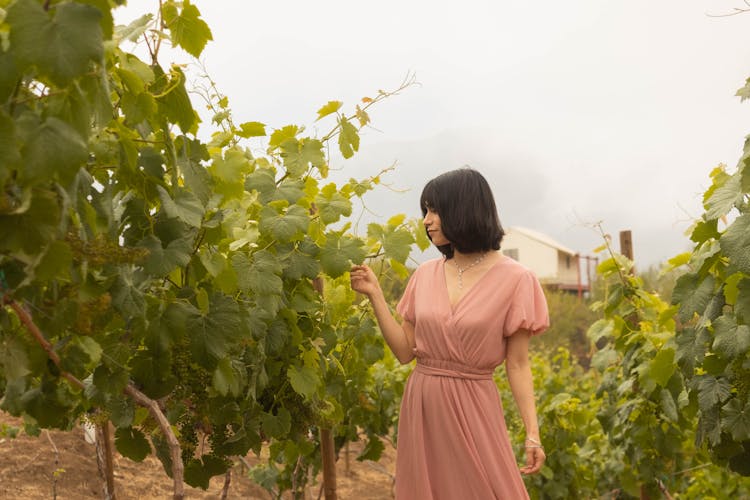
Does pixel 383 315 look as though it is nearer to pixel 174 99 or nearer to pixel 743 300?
pixel 743 300

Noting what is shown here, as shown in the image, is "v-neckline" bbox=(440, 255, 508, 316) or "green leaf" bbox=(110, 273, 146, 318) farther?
"v-neckline" bbox=(440, 255, 508, 316)

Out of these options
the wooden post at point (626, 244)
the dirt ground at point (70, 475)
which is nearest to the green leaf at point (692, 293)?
the wooden post at point (626, 244)

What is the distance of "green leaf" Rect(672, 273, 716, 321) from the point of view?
9.37 ft

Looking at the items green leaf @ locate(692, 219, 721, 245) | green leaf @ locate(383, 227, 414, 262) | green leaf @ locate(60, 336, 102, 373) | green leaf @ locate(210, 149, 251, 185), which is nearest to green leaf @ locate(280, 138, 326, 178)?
green leaf @ locate(383, 227, 414, 262)

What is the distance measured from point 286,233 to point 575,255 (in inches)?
1666

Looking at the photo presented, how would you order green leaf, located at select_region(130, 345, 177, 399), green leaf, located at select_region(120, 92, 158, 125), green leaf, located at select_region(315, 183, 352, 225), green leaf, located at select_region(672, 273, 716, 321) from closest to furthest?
green leaf, located at select_region(120, 92, 158, 125)
green leaf, located at select_region(130, 345, 177, 399)
green leaf, located at select_region(315, 183, 352, 225)
green leaf, located at select_region(672, 273, 716, 321)

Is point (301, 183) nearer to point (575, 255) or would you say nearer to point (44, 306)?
point (44, 306)

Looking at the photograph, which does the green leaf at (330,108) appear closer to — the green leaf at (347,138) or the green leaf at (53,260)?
the green leaf at (347,138)

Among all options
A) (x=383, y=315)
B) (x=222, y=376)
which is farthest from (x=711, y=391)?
(x=222, y=376)

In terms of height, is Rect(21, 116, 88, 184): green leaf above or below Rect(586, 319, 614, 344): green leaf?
above

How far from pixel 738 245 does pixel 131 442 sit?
6.03ft

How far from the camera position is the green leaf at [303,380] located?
8.45ft

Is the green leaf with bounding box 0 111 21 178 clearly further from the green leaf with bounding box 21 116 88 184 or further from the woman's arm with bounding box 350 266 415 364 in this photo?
the woman's arm with bounding box 350 266 415 364

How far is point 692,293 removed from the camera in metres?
2.90
